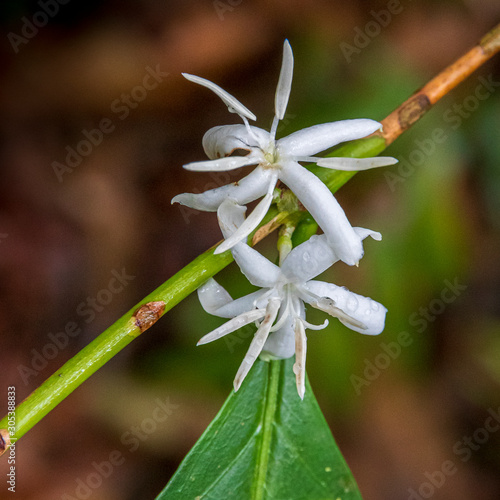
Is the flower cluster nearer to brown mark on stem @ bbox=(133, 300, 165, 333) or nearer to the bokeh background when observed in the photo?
brown mark on stem @ bbox=(133, 300, 165, 333)

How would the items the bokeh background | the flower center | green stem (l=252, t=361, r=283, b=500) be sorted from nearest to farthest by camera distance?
1. the flower center
2. green stem (l=252, t=361, r=283, b=500)
3. the bokeh background

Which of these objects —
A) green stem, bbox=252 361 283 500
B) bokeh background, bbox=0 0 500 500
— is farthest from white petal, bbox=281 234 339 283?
bokeh background, bbox=0 0 500 500

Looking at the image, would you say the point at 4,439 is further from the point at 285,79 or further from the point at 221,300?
the point at 285,79

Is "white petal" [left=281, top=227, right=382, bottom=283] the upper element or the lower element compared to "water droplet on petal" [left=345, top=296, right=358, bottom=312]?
upper

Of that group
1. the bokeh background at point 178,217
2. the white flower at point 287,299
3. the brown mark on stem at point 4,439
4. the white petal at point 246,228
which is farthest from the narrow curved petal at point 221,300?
the bokeh background at point 178,217

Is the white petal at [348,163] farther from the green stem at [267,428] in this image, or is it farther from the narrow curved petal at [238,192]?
the green stem at [267,428]

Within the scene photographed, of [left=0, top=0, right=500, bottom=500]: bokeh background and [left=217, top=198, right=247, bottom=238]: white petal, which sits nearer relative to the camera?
[left=217, top=198, right=247, bottom=238]: white petal

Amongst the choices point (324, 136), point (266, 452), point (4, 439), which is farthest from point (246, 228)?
point (266, 452)
